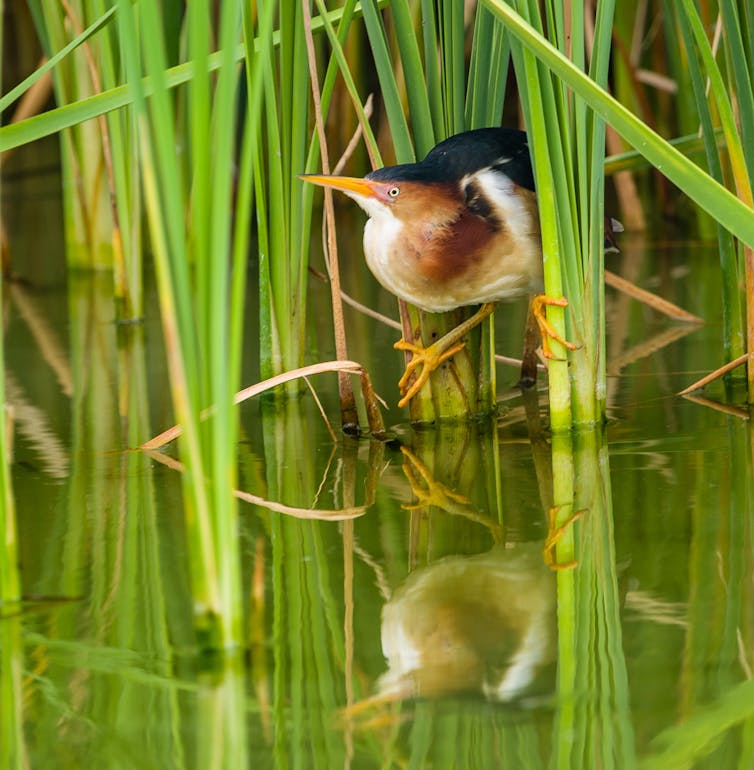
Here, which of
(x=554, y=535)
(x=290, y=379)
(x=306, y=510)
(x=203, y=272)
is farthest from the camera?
(x=290, y=379)

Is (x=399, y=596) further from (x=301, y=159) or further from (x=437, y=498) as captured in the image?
(x=301, y=159)

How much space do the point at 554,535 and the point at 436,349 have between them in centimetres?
58

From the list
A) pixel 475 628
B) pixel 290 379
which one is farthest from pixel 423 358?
pixel 475 628

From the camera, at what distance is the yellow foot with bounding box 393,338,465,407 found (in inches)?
94.6

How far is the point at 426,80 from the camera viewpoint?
2.38 meters

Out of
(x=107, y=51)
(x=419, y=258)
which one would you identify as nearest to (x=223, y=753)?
(x=419, y=258)

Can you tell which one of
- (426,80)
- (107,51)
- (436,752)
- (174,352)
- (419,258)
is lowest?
(436,752)

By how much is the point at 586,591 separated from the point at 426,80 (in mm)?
1060

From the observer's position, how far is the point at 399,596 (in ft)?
5.68

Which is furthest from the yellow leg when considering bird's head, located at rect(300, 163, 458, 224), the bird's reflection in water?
the bird's reflection in water

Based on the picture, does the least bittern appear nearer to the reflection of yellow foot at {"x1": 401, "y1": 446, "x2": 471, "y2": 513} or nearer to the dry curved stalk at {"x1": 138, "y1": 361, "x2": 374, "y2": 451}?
the dry curved stalk at {"x1": 138, "y1": 361, "x2": 374, "y2": 451}

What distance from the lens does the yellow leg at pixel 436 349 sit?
240cm

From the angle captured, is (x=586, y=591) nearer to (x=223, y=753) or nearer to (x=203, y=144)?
(x=223, y=753)

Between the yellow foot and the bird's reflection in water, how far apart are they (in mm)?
580
